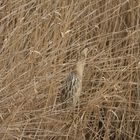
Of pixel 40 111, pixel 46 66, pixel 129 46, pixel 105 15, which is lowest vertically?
pixel 40 111

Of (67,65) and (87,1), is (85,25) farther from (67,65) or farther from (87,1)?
(67,65)

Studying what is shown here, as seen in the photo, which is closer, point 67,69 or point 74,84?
point 74,84

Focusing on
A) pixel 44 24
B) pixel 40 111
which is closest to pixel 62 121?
pixel 40 111

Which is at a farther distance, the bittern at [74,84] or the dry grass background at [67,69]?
the dry grass background at [67,69]

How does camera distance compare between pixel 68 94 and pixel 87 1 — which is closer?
pixel 68 94

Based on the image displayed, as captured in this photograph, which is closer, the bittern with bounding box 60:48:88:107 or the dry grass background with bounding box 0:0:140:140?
the bittern with bounding box 60:48:88:107

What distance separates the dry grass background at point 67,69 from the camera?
177 cm

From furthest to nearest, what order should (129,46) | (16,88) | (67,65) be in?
(129,46) < (67,65) < (16,88)

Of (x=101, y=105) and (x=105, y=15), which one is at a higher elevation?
(x=105, y=15)

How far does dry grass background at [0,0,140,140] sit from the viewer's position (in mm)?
1767

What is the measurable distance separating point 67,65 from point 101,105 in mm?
208

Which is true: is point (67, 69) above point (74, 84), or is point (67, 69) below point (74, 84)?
above

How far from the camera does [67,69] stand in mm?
1932

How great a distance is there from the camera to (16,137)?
165 centimetres
